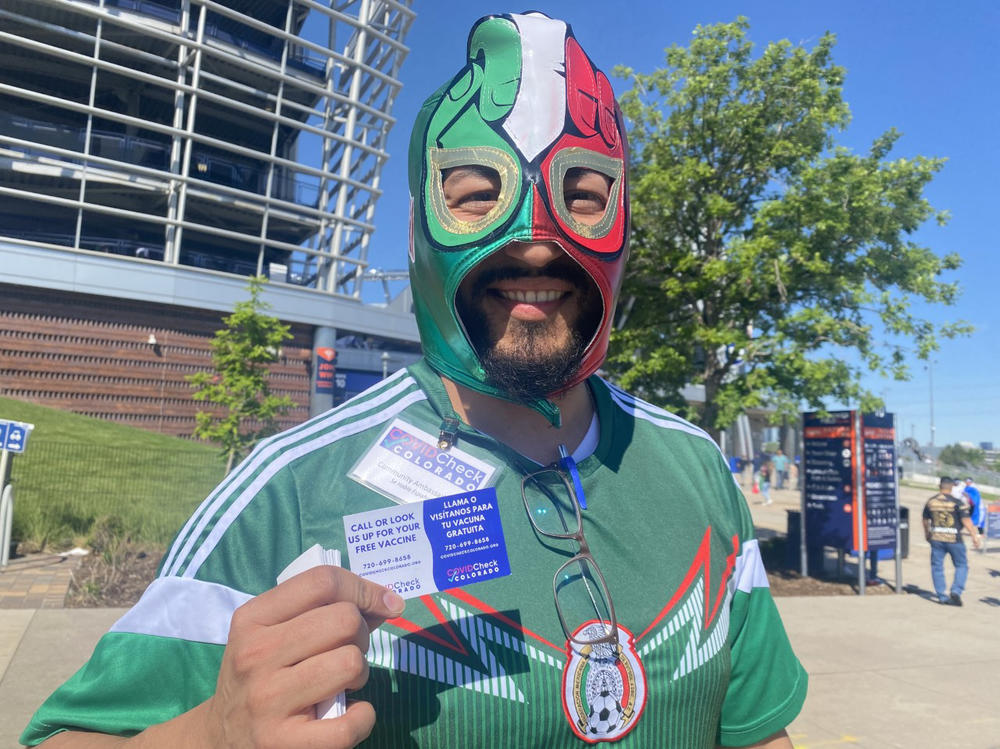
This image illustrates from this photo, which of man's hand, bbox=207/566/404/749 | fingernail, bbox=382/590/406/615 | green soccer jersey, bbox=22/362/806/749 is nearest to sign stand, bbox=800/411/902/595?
green soccer jersey, bbox=22/362/806/749

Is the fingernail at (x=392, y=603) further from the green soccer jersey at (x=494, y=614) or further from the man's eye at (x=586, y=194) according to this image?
the man's eye at (x=586, y=194)

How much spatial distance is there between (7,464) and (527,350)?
8865mm

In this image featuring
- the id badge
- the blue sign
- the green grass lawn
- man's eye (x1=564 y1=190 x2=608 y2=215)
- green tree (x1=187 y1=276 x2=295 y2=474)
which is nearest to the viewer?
the id badge

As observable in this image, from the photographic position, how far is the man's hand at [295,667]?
2.97 feet

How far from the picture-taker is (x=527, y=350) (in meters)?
1.45

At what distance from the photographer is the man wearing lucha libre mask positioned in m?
1.07

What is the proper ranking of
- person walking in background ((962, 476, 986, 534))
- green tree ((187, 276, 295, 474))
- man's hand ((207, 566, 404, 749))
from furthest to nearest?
1. person walking in background ((962, 476, 986, 534))
2. green tree ((187, 276, 295, 474))
3. man's hand ((207, 566, 404, 749))

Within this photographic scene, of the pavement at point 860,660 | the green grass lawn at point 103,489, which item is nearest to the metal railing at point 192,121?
the green grass lawn at point 103,489

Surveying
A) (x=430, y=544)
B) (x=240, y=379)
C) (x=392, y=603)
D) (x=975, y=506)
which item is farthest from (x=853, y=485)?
(x=392, y=603)

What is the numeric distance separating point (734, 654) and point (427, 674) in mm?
748

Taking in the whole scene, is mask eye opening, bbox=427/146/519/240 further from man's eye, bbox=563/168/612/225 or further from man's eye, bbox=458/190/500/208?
man's eye, bbox=563/168/612/225

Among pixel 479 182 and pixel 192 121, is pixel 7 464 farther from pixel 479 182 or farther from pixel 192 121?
pixel 192 121

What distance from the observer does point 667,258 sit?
882 cm

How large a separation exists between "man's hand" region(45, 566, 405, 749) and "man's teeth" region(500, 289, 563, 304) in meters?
0.72
